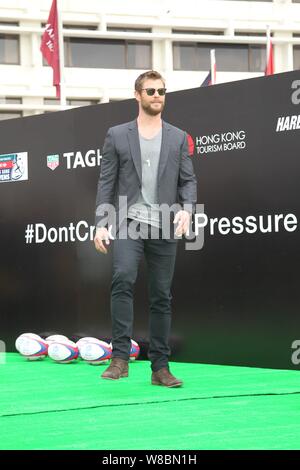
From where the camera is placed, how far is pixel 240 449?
394cm

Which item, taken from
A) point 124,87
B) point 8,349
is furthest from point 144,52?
point 8,349

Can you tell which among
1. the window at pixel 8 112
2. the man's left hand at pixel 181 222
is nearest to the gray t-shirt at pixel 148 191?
the man's left hand at pixel 181 222

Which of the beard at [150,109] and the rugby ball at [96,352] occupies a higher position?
the beard at [150,109]

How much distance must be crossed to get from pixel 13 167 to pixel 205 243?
2506 millimetres

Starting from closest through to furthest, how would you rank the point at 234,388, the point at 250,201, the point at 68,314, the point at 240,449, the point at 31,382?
the point at 240,449 → the point at 234,388 → the point at 31,382 → the point at 250,201 → the point at 68,314

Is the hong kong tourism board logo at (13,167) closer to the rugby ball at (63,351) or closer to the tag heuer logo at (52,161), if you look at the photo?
the tag heuer logo at (52,161)

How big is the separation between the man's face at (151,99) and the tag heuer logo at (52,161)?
8.85ft

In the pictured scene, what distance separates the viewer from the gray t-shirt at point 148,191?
6105 millimetres

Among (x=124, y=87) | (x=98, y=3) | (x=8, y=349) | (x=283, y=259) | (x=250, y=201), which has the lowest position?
(x=8, y=349)

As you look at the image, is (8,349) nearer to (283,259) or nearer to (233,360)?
(233,360)

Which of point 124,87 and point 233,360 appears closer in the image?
point 233,360

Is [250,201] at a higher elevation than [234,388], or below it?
higher

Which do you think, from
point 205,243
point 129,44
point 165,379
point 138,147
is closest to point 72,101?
point 129,44

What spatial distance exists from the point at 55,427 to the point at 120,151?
2191 mm
